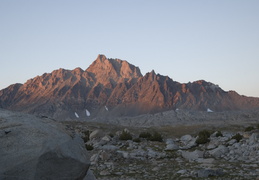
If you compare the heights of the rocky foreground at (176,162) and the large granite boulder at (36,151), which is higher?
the large granite boulder at (36,151)

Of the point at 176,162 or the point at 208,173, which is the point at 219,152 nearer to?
the point at 176,162

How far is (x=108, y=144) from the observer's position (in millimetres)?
23062

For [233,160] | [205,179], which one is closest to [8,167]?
[205,179]

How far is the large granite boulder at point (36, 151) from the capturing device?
680 centimetres

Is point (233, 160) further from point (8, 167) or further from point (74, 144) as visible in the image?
point (8, 167)

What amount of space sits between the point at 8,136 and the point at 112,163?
1019 centimetres

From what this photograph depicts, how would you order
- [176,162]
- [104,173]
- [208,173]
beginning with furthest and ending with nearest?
[176,162] < [104,173] < [208,173]

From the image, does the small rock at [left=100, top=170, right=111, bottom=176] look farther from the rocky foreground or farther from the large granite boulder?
the large granite boulder

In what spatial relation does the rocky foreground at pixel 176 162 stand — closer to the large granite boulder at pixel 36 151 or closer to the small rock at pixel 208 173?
the small rock at pixel 208 173

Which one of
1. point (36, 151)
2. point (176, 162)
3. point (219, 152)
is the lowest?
point (176, 162)

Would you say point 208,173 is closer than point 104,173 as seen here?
Yes

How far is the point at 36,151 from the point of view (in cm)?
702

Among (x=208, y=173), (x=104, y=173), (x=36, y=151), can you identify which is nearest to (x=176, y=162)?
(x=208, y=173)

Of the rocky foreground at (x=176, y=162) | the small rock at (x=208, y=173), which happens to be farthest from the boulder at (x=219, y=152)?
the small rock at (x=208, y=173)
